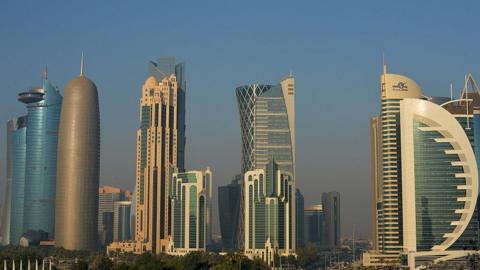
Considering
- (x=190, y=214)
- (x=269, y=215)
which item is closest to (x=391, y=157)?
(x=269, y=215)

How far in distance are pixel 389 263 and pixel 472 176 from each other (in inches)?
830

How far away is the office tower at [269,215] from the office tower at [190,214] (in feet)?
36.7

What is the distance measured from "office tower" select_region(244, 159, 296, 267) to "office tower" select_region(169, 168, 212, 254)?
11175 mm

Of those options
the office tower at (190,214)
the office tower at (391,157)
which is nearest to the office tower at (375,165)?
the office tower at (391,157)

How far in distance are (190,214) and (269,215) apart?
800 inches

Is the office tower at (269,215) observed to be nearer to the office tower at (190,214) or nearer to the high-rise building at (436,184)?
the office tower at (190,214)

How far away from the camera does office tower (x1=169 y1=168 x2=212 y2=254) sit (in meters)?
191

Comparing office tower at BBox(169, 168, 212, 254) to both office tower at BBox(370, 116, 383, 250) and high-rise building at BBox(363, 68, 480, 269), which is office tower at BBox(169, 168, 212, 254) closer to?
office tower at BBox(370, 116, 383, 250)

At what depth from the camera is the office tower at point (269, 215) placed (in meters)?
182

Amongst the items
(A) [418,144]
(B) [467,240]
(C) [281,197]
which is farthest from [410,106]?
(C) [281,197]

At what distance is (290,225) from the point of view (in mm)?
184500

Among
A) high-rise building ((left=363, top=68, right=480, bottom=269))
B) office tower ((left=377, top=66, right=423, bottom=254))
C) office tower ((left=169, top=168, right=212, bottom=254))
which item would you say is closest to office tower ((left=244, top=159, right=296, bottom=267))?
office tower ((left=169, top=168, right=212, bottom=254))

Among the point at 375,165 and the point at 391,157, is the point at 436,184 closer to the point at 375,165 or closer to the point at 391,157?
the point at 391,157

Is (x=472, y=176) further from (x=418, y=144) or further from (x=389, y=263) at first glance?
(x=389, y=263)
